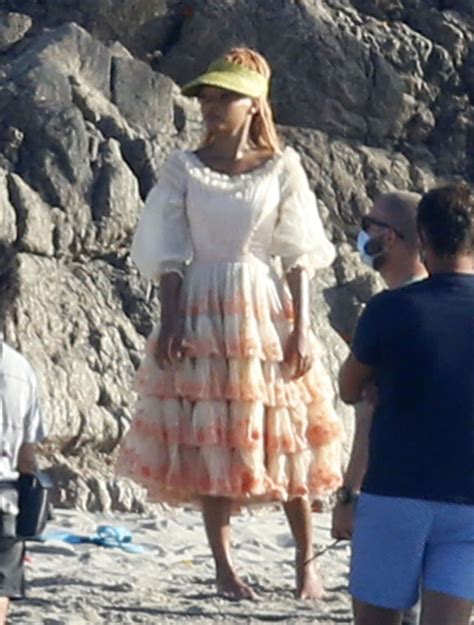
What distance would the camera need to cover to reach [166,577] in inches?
303

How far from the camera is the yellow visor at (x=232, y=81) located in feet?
23.6

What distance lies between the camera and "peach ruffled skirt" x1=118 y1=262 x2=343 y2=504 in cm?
704

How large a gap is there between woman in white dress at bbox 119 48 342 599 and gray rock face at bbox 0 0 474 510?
2.78m

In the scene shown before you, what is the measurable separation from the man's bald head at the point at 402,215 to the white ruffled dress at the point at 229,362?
3.93ft

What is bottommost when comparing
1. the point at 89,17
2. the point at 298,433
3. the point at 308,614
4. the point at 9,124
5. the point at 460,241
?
the point at 308,614

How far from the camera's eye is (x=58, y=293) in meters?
10.8

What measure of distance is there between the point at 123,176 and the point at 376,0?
12.1 feet

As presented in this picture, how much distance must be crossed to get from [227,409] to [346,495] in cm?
182

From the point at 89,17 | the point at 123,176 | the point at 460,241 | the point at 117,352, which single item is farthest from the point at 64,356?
the point at 460,241

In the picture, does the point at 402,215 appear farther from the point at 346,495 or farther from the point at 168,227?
the point at 168,227

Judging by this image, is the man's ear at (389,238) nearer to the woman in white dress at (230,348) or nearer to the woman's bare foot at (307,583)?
the woman in white dress at (230,348)

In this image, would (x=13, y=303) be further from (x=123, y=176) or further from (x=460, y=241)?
(x=460, y=241)

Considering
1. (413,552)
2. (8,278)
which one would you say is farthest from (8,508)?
(8,278)

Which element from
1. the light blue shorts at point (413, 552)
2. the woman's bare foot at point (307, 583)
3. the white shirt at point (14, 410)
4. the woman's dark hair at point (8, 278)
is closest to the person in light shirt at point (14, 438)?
the white shirt at point (14, 410)
